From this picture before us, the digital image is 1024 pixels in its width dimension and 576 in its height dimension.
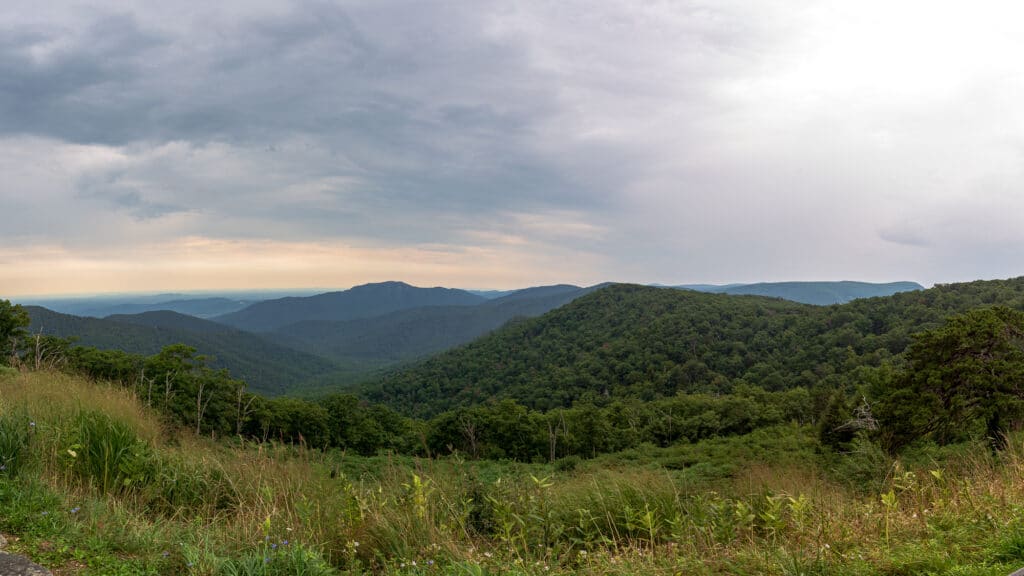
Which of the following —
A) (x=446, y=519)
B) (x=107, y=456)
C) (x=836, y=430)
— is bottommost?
(x=836, y=430)

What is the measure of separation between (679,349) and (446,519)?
101 m

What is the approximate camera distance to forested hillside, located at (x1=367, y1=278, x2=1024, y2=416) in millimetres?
75125

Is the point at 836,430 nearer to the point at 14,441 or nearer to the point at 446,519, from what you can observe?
the point at 446,519

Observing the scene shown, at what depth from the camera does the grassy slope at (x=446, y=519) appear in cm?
297

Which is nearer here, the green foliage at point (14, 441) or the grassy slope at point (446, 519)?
the grassy slope at point (446, 519)

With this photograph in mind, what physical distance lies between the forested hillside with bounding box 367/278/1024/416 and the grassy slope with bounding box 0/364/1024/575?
70.0 m

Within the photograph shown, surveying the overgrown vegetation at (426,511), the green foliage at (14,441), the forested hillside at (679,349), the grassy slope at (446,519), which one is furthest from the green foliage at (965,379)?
the forested hillside at (679,349)

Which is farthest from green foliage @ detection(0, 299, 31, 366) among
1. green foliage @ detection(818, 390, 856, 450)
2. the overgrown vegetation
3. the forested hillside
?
the forested hillside

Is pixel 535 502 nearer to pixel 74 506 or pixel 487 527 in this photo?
pixel 487 527

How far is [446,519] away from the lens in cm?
399

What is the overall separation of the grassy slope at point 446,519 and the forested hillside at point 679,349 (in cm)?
6997

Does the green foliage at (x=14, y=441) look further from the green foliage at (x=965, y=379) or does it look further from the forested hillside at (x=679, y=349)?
the forested hillside at (x=679, y=349)

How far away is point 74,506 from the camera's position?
3.54m

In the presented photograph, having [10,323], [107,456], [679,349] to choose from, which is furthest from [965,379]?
[679,349]
